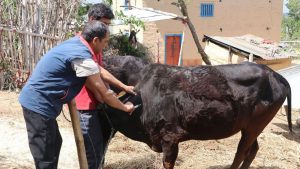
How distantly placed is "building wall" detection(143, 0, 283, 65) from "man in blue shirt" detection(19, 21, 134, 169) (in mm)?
14619

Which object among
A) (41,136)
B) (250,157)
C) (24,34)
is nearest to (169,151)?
(250,157)

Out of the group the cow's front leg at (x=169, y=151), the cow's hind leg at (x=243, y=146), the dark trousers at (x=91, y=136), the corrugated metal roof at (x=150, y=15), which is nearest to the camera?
the dark trousers at (x=91, y=136)

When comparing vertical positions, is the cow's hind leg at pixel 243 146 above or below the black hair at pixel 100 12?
below

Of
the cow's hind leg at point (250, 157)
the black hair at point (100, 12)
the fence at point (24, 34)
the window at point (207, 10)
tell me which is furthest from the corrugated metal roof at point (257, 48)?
the black hair at point (100, 12)

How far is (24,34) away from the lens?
8.71 meters

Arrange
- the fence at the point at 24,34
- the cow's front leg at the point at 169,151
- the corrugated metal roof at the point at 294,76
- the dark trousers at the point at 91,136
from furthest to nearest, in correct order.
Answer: the fence at the point at 24,34 < the corrugated metal roof at the point at 294,76 < the cow's front leg at the point at 169,151 < the dark trousers at the point at 91,136

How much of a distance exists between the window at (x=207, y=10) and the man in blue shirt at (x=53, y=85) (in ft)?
53.5

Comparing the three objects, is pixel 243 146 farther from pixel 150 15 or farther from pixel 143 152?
pixel 150 15

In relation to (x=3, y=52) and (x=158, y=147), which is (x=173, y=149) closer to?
(x=158, y=147)

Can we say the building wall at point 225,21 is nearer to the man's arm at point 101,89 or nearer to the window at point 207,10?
the window at point 207,10

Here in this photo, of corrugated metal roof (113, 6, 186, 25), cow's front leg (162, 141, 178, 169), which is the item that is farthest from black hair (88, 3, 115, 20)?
corrugated metal roof (113, 6, 186, 25)

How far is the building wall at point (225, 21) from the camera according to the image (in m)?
18.2

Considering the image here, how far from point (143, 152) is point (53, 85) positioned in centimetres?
276

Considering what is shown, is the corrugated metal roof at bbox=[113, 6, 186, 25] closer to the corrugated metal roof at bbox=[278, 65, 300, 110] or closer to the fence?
the fence
